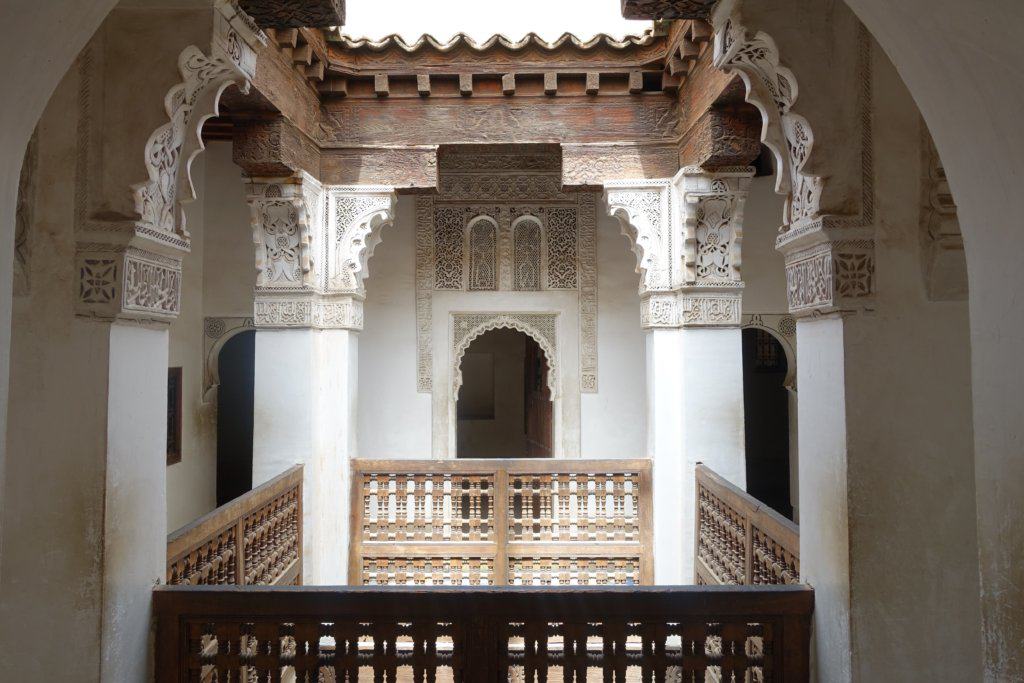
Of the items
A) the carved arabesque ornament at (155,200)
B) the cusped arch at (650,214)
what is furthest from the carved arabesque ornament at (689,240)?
the carved arabesque ornament at (155,200)

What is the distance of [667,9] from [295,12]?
1.42m

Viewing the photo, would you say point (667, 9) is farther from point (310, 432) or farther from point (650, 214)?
point (310, 432)

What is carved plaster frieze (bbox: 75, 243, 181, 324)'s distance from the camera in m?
2.35

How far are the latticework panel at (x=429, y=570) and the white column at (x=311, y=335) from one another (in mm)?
250

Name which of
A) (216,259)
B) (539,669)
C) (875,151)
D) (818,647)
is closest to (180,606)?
(539,669)

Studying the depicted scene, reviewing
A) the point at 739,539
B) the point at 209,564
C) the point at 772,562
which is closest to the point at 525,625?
the point at 772,562

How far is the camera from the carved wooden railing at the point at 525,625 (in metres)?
2.43

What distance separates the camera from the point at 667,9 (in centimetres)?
285

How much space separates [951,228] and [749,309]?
4.89 meters

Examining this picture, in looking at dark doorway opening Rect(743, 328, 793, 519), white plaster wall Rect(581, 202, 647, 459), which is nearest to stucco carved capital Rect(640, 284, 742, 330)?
white plaster wall Rect(581, 202, 647, 459)

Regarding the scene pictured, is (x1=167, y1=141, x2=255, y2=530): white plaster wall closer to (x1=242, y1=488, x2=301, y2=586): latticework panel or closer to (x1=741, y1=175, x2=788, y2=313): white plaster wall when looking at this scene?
(x1=242, y1=488, x2=301, y2=586): latticework panel

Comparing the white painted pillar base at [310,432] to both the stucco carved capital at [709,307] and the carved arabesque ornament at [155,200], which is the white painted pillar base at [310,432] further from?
the carved arabesque ornament at [155,200]

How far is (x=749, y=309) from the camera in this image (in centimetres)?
707

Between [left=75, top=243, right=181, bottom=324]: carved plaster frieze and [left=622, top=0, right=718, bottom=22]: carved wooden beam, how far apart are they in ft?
6.31
